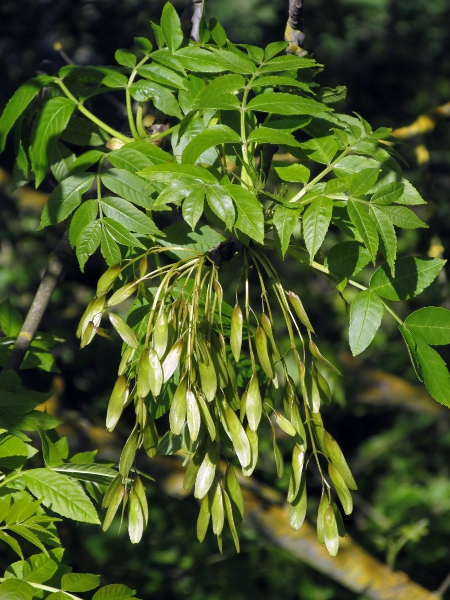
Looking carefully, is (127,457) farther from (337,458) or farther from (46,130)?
(46,130)

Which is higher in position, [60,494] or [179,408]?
[179,408]

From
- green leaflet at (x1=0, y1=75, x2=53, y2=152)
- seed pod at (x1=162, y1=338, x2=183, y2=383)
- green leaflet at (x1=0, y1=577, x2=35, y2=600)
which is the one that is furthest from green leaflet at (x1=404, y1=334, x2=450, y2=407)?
green leaflet at (x1=0, y1=75, x2=53, y2=152)

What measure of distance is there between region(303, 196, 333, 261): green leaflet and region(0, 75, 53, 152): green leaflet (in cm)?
51

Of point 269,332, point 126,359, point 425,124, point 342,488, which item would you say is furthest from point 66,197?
point 425,124

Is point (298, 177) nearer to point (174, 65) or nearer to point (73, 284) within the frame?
point (174, 65)

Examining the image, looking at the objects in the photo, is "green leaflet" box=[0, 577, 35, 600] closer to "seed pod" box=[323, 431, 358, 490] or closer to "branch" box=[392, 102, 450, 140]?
"seed pod" box=[323, 431, 358, 490]

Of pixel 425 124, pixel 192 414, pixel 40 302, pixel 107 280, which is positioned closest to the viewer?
pixel 192 414

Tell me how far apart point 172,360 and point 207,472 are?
0.53 feet

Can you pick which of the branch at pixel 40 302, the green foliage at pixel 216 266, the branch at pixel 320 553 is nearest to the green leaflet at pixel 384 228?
the green foliage at pixel 216 266

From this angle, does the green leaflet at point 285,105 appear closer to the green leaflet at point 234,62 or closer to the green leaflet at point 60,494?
the green leaflet at point 234,62

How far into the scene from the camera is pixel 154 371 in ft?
3.25

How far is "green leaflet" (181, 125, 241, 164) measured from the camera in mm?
1024

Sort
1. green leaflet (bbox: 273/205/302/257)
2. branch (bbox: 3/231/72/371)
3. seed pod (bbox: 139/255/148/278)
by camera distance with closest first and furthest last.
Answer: green leaflet (bbox: 273/205/302/257) < seed pod (bbox: 139/255/148/278) < branch (bbox: 3/231/72/371)

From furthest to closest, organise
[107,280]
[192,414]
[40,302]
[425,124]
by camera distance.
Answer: [425,124] → [40,302] → [107,280] → [192,414]
